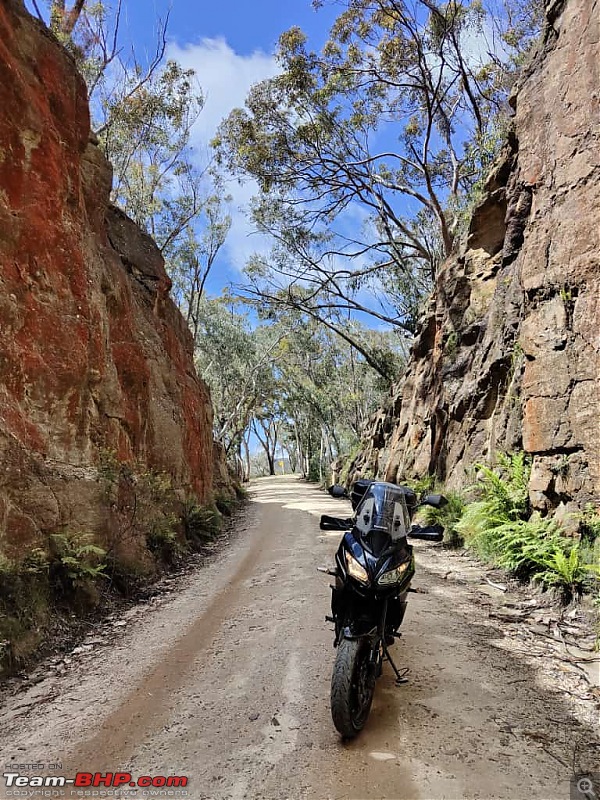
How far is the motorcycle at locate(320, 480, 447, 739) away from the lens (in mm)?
3209

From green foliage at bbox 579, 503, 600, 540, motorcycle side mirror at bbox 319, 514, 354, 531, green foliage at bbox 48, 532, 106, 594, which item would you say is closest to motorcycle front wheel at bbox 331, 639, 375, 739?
motorcycle side mirror at bbox 319, 514, 354, 531

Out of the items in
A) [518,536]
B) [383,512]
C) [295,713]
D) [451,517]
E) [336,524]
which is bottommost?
[295,713]

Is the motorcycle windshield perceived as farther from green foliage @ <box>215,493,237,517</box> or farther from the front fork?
green foliage @ <box>215,493,237,517</box>

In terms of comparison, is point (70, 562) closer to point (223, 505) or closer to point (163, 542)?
point (163, 542)

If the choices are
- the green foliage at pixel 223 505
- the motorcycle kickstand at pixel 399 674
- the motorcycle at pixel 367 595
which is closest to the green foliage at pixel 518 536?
the motorcycle kickstand at pixel 399 674

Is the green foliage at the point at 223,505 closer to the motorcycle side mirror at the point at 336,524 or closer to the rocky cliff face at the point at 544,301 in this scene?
the rocky cliff face at the point at 544,301

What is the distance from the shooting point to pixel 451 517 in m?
10.2

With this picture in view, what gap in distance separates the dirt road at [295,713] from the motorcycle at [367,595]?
289mm

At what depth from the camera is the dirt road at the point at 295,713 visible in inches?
114

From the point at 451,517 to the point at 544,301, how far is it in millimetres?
4653

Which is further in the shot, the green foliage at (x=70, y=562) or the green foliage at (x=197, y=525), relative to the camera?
the green foliage at (x=197, y=525)

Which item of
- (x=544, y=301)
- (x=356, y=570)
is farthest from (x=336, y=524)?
(x=544, y=301)

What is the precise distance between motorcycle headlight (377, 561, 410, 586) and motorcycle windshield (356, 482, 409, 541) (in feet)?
0.77

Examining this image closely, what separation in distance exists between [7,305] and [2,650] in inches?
161
